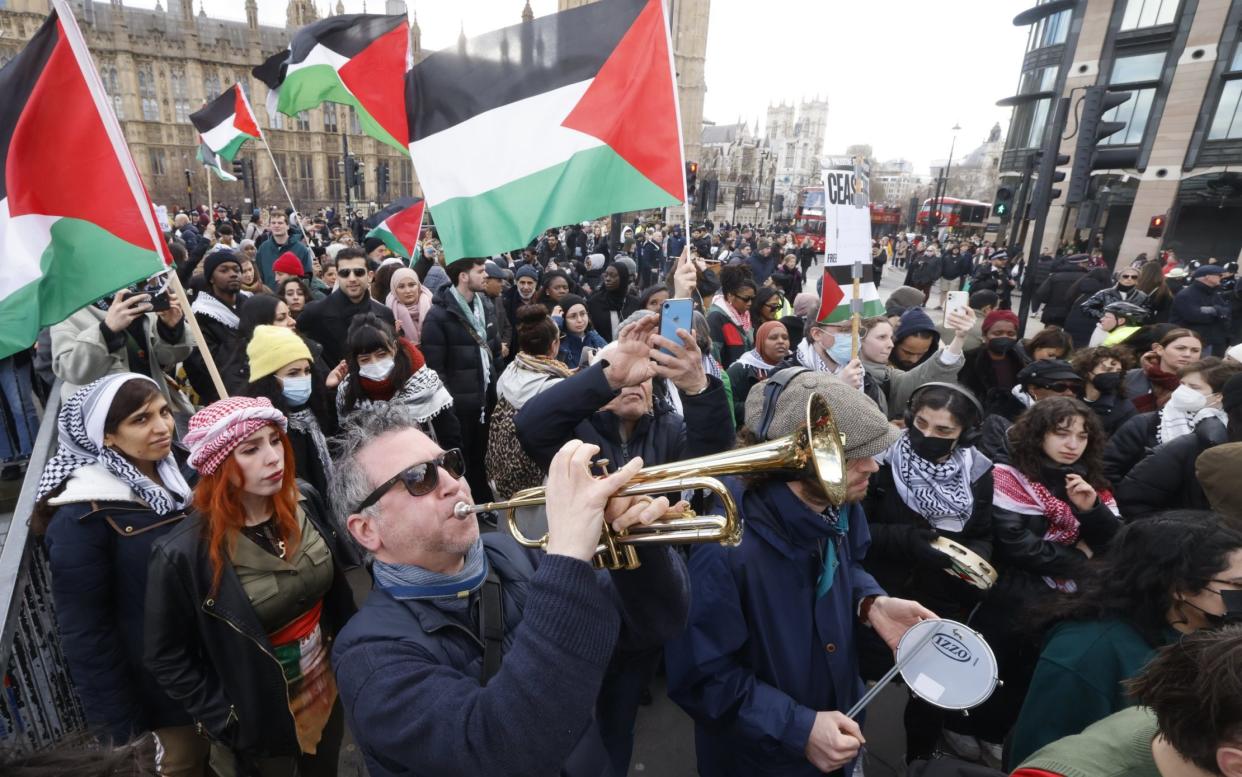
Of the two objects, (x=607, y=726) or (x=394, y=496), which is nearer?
(x=394, y=496)

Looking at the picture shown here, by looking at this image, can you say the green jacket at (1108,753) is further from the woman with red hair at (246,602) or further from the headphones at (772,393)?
the woman with red hair at (246,602)

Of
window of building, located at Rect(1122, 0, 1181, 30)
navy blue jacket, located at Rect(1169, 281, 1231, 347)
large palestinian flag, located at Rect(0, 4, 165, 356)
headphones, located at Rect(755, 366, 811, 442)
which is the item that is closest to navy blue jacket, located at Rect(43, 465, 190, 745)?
large palestinian flag, located at Rect(0, 4, 165, 356)

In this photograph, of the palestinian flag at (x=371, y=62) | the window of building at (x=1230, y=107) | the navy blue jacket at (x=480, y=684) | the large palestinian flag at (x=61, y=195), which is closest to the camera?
the navy blue jacket at (x=480, y=684)

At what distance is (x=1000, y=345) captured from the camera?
187 inches

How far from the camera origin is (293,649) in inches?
95.6

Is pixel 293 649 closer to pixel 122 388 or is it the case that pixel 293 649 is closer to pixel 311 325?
pixel 122 388

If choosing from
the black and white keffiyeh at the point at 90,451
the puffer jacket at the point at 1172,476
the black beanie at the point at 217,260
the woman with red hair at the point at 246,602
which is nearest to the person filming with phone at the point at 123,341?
the black beanie at the point at 217,260

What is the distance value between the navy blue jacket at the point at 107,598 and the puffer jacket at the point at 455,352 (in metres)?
2.67

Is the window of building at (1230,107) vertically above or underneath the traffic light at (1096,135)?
above

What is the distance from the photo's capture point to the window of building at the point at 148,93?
164 feet

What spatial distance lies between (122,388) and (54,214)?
42.2 inches

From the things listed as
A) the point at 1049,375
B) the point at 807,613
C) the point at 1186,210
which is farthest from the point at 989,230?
the point at 807,613

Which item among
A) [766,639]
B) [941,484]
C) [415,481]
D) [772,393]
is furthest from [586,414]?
[941,484]

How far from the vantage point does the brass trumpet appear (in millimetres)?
1544
